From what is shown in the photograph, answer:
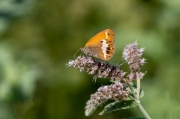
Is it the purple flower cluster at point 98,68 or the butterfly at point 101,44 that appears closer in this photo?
the purple flower cluster at point 98,68

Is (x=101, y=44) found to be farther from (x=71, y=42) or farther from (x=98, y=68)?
(x=71, y=42)

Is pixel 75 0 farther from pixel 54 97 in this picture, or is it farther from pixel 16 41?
pixel 54 97

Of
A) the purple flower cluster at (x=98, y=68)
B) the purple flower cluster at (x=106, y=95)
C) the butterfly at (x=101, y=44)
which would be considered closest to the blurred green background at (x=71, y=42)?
the butterfly at (x=101, y=44)

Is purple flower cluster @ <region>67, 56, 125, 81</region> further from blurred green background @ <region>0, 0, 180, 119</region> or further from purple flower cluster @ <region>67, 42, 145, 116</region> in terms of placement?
blurred green background @ <region>0, 0, 180, 119</region>

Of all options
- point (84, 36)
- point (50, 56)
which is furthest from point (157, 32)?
point (50, 56)

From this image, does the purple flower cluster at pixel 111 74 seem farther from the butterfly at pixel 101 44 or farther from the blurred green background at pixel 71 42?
the blurred green background at pixel 71 42

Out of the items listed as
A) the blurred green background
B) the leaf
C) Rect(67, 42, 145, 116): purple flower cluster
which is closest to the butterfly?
Rect(67, 42, 145, 116): purple flower cluster

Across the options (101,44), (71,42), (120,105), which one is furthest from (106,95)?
(71,42)

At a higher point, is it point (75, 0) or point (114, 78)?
point (75, 0)
